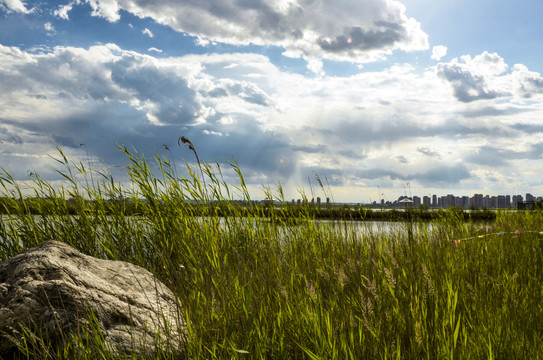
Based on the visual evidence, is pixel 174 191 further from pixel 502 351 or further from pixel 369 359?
pixel 502 351

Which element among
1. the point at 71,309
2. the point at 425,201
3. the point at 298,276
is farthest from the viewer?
the point at 425,201

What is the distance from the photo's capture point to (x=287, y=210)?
19.8 feet

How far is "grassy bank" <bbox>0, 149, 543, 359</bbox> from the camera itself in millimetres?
2295

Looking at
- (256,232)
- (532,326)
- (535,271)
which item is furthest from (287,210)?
(532,326)

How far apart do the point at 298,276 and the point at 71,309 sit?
181cm

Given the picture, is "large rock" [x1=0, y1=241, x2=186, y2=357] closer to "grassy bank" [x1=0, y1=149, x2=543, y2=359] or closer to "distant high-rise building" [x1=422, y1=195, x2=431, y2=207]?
"grassy bank" [x1=0, y1=149, x2=543, y2=359]

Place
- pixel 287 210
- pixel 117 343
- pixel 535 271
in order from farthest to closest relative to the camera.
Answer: pixel 287 210
pixel 535 271
pixel 117 343

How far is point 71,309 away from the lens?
2465 mm

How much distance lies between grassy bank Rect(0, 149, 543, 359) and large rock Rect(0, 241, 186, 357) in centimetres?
13

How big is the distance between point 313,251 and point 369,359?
2.36m

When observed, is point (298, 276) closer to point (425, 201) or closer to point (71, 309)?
point (71, 309)

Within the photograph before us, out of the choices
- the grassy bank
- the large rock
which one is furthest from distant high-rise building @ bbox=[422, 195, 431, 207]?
the large rock

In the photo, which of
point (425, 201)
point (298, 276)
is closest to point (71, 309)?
point (298, 276)

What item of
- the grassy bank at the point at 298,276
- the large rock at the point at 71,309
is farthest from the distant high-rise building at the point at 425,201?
the large rock at the point at 71,309
